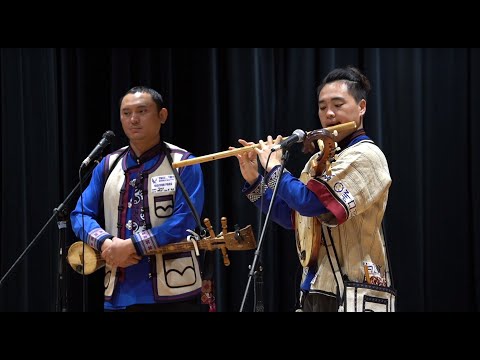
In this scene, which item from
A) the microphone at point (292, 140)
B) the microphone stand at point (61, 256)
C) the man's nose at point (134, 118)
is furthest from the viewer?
the man's nose at point (134, 118)

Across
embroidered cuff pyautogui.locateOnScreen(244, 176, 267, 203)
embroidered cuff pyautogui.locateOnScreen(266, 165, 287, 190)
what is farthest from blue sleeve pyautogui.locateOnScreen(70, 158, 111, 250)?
embroidered cuff pyautogui.locateOnScreen(266, 165, 287, 190)

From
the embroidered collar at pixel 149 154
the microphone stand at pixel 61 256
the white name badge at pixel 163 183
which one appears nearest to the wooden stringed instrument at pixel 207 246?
the microphone stand at pixel 61 256

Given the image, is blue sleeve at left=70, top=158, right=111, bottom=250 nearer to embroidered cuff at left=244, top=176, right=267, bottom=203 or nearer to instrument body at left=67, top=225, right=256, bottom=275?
instrument body at left=67, top=225, right=256, bottom=275

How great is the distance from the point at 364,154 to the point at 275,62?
5.98 ft

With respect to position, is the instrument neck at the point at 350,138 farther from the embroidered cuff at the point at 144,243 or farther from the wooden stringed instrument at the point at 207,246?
the embroidered cuff at the point at 144,243

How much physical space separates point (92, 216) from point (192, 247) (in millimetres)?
537

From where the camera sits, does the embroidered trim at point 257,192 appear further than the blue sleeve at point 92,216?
No

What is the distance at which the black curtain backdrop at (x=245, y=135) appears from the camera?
4160 millimetres

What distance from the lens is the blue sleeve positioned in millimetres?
3119

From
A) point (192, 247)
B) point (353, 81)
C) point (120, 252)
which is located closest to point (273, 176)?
point (353, 81)

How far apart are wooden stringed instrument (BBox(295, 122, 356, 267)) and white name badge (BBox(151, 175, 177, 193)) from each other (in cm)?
65

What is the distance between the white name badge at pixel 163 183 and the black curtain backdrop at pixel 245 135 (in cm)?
103

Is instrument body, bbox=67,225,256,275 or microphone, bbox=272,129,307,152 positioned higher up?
microphone, bbox=272,129,307,152

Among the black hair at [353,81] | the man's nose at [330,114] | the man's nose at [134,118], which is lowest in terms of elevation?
the man's nose at [330,114]
